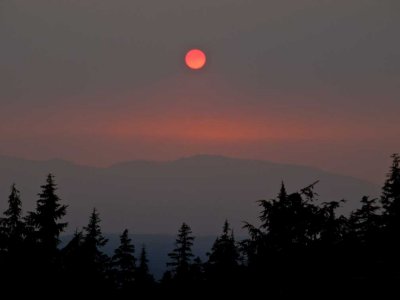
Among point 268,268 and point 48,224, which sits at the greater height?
point 48,224

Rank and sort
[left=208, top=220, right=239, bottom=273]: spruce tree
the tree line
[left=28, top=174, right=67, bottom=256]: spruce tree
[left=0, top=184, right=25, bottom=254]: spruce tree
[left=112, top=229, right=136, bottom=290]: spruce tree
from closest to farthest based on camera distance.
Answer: the tree line → [left=0, top=184, right=25, bottom=254]: spruce tree → [left=28, top=174, right=67, bottom=256]: spruce tree → [left=208, top=220, right=239, bottom=273]: spruce tree → [left=112, top=229, right=136, bottom=290]: spruce tree

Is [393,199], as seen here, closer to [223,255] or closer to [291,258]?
[223,255]

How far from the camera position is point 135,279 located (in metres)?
48.6

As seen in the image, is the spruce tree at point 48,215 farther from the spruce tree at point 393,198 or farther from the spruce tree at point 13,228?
the spruce tree at point 393,198

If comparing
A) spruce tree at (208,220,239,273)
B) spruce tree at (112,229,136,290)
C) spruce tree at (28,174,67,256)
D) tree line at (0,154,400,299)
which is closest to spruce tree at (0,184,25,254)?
tree line at (0,154,400,299)

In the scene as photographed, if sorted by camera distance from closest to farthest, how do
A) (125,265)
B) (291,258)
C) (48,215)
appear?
(291,258) → (48,215) → (125,265)

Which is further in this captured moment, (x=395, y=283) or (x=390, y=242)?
(x=390, y=242)

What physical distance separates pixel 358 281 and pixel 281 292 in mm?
2414

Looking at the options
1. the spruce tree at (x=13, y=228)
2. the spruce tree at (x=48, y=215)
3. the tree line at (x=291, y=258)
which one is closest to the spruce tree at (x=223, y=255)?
the tree line at (x=291, y=258)

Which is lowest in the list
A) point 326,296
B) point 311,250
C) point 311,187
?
point 326,296

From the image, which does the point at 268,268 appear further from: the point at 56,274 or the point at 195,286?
the point at 195,286

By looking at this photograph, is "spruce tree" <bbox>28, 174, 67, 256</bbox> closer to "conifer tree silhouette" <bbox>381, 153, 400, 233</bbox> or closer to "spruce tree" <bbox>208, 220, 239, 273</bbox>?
"spruce tree" <bbox>208, 220, 239, 273</bbox>

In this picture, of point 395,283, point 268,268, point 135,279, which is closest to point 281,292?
point 268,268

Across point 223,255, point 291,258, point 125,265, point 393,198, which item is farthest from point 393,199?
point 125,265
